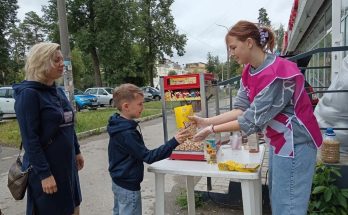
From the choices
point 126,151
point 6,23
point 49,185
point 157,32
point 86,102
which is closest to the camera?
point 49,185

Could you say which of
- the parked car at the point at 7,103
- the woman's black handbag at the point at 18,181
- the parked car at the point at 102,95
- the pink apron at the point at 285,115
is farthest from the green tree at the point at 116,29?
the pink apron at the point at 285,115

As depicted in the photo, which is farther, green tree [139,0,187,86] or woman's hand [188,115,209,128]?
green tree [139,0,187,86]

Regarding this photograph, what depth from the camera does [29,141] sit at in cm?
238

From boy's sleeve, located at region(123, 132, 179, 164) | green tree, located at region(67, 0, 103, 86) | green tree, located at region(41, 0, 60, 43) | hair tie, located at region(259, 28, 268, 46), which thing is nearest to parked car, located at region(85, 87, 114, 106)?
green tree, located at region(67, 0, 103, 86)

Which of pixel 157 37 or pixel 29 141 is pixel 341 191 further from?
pixel 157 37

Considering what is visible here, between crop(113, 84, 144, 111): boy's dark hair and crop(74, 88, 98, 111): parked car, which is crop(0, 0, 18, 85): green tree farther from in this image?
crop(113, 84, 144, 111): boy's dark hair

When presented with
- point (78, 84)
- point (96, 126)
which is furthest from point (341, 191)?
point (78, 84)

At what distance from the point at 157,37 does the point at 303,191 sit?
3482 centimetres

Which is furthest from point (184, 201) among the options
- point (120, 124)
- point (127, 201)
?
point (120, 124)

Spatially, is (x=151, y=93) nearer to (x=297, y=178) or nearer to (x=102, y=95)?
(x=102, y=95)

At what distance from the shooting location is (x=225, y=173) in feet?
7.41

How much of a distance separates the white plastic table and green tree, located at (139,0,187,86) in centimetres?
3312

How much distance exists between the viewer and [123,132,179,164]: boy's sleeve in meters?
2.40

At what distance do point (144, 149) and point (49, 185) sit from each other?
0.74 metres
